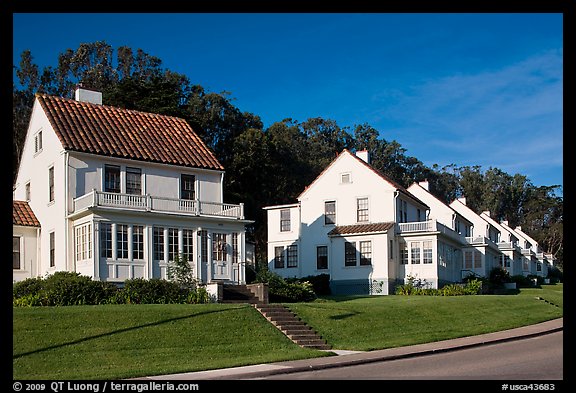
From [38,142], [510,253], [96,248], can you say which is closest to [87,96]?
[38,142]

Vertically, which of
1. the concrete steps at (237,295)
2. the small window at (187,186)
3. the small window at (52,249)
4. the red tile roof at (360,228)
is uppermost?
the small window at (187,186)

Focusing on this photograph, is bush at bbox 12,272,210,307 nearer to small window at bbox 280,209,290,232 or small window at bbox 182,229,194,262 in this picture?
small window at bbox 182,229,194,262

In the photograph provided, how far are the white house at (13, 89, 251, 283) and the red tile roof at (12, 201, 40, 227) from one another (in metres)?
0.26

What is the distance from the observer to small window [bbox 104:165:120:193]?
1342 inches

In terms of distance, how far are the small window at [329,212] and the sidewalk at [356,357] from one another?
2209cm

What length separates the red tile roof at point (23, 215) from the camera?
35.0m

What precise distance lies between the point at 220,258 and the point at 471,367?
19.0 metres

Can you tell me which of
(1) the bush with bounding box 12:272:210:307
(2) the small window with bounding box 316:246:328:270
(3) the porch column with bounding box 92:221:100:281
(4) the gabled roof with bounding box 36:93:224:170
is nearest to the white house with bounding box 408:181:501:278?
(2) the small window with bounding box 316:246:328:270

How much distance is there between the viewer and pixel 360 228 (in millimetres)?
48031

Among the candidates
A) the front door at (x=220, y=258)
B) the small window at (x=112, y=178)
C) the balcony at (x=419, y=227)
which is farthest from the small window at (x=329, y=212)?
the small window at (x=112, y=178)

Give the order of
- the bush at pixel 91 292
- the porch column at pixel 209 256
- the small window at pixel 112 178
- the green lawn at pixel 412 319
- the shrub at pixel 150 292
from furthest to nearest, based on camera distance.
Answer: the porch column at pixel 209 256, the small window at pixel 112 178, the shrub at pixel 150 292, the bush at pixel 91 292, the green lawn at pixel 412 319

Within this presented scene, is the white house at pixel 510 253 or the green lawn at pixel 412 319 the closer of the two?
the green lawn at pixel 412 319

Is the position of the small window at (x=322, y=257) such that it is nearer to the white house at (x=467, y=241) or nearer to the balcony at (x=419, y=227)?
the balcony at (x=419, y=227)

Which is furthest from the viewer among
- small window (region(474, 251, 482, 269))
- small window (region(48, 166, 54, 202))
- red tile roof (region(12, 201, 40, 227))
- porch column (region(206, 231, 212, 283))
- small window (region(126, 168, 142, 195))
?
small window (region(474, 251, 482, 269))
